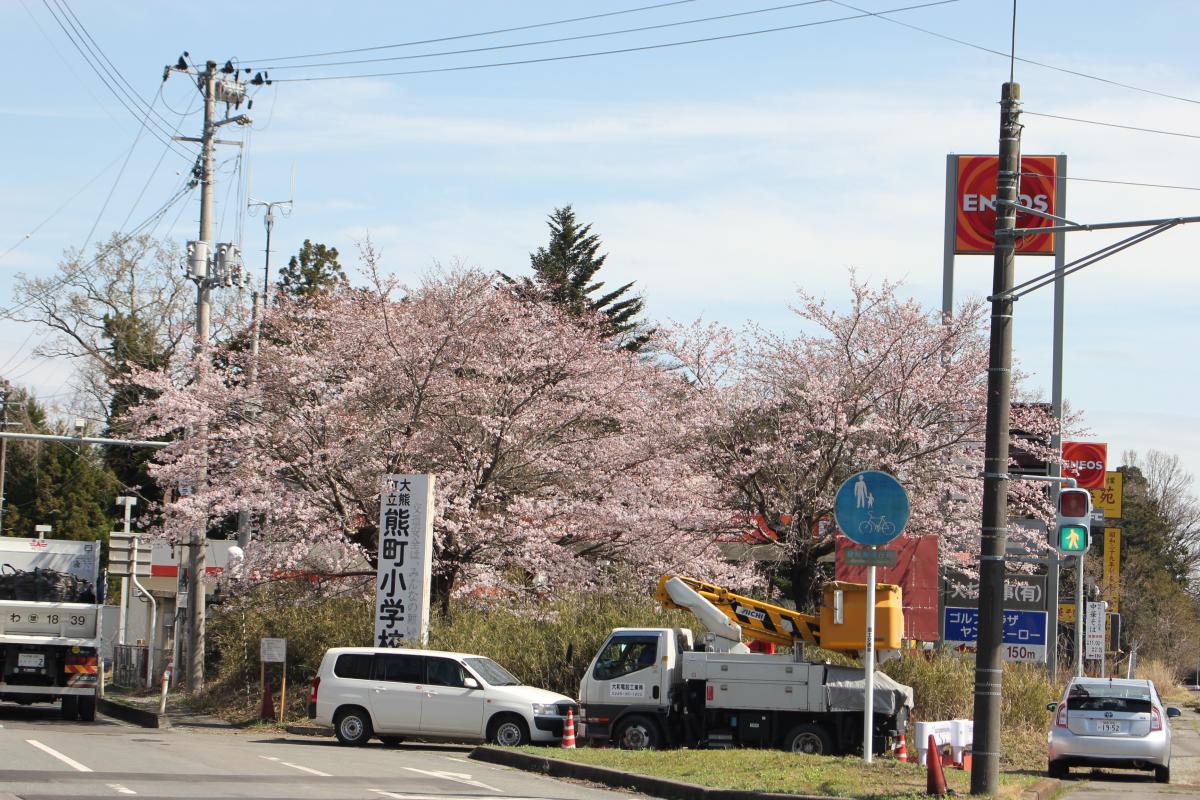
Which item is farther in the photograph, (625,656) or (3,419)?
(3,419)

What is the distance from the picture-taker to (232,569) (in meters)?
26.0

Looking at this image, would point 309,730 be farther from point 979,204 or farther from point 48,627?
point 979,204

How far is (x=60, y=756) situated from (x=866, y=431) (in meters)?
16.2

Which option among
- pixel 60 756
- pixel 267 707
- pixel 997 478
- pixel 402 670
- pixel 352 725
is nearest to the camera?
pixel 997 478

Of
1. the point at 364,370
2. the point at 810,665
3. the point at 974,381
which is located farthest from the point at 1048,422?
the point at 364,370

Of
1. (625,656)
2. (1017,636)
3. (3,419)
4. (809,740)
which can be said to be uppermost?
(3,419)

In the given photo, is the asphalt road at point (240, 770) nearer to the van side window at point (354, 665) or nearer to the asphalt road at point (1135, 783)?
the van side window at point (354, 665)

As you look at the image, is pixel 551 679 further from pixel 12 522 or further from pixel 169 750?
pixel 12 522

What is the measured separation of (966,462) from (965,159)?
271 inches

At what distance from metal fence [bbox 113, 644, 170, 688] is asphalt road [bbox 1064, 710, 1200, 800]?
2414 cm

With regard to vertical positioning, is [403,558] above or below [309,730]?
above

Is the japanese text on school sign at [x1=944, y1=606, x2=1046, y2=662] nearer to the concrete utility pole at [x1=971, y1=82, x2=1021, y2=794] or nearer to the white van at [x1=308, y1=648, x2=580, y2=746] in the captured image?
the white van at [x1=308, y1=648, x2=580, y2=746]

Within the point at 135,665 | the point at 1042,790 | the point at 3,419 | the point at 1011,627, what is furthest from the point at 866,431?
the point at 3,419

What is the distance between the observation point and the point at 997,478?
13.9m
